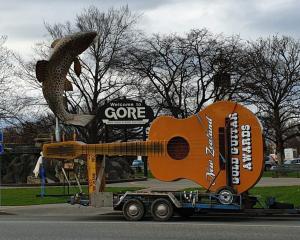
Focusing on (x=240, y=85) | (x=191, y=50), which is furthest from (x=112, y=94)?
(x=240, y=85)

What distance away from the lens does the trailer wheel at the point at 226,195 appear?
14.5 metres

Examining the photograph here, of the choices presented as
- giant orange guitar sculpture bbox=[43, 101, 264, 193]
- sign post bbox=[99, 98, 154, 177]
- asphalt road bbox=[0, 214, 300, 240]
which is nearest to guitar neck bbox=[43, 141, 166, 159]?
giant orange guitar sculpture bbox=[43, 101, 264, 193]

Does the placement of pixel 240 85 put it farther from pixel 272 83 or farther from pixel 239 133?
pixel 239 133

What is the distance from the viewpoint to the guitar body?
14.7m

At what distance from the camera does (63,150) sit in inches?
637

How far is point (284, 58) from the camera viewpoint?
177ft

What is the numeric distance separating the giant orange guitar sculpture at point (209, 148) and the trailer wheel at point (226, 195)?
0.55ft

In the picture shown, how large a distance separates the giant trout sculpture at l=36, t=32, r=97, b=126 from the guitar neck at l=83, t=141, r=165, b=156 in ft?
4.39

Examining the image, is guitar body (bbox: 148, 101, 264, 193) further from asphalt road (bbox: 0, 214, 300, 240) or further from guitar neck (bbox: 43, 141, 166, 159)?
asphalt road (bbox: 0, 214, 300, 240)

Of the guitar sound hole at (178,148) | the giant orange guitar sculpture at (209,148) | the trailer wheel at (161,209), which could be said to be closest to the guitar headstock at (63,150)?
the giant orange guitar sculpture at (209,148)

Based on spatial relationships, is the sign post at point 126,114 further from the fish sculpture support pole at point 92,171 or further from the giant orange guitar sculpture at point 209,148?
the giant orange guitar sculpture at point 209,148

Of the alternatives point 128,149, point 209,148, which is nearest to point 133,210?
point 128,149

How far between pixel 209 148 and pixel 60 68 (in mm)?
5214

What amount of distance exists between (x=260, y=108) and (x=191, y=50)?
893 centimetres
